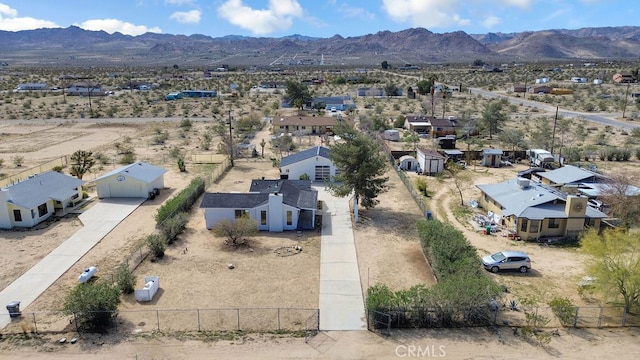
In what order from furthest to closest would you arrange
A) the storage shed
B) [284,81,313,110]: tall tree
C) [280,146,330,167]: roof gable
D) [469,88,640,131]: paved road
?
1. [284,81,313,110]: tall tree
2. [469,88,640,131]: paved road
3. [280,146,330,167]: roof gable
4. the storage shed

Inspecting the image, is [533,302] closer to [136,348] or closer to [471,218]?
[471,218]

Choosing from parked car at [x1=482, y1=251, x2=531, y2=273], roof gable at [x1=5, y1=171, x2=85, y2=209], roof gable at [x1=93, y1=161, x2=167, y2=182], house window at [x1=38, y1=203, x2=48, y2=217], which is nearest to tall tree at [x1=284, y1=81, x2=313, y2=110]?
roof gable at [x1=93, y1=161, x2=167, y2=182]

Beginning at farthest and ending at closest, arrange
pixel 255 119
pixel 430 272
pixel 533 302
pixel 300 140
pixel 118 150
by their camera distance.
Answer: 1. pixel 255 119
2. pixel 300 140
3. pixel 118 150
4. pixel 430 272
5. pixel 533 302

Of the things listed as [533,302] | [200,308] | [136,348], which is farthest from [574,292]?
[136,348]

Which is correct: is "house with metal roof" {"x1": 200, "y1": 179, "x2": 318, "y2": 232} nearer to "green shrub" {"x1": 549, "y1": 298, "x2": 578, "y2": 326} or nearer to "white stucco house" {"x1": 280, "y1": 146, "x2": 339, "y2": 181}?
"white stucco house" {"x1": 280, "y1": 146, "x2": 339, "y2": 181}

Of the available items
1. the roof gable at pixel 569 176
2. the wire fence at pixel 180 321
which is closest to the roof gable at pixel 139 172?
the wire fence at pixel 180 321

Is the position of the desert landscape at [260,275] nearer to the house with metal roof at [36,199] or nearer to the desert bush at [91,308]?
the desert bush at [91,308]
